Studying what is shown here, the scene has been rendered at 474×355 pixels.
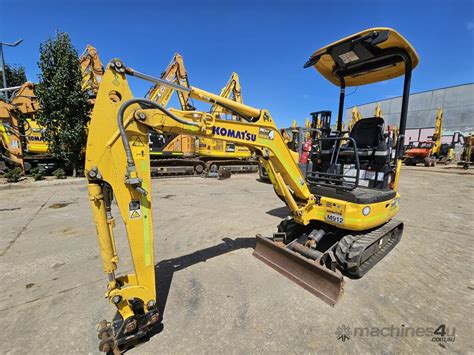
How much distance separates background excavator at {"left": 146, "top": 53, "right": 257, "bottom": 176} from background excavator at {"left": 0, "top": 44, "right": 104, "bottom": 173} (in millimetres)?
3483

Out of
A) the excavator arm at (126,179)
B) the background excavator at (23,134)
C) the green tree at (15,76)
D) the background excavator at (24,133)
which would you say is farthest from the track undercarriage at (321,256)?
the green tree at (15,76)

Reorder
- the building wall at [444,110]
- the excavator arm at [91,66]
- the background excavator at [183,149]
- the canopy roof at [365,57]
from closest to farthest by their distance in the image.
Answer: the canopy roof at [365,57] → the background excavator at [183,149] → the excavator arm at [91,66] → the building wall at [444,110]

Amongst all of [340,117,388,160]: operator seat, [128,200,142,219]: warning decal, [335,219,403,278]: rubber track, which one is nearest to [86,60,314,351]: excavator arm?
[128,200,142,219]: warning decal

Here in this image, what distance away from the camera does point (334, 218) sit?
3436 mm

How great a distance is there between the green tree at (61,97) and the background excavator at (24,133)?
661 mm

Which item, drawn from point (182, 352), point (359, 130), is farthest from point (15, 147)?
point (359, 130)

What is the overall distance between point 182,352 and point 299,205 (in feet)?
7.88

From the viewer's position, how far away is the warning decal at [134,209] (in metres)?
2.08

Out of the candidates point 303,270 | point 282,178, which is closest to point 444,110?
point 282,178

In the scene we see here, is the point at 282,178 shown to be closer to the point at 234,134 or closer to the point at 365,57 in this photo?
the point at 234,134

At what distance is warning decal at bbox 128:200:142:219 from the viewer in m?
2.08

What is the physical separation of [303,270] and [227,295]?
1083 millimetres

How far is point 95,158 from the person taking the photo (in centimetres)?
196

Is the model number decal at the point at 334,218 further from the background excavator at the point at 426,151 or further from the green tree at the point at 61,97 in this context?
the background excavator at the point at 426,151
